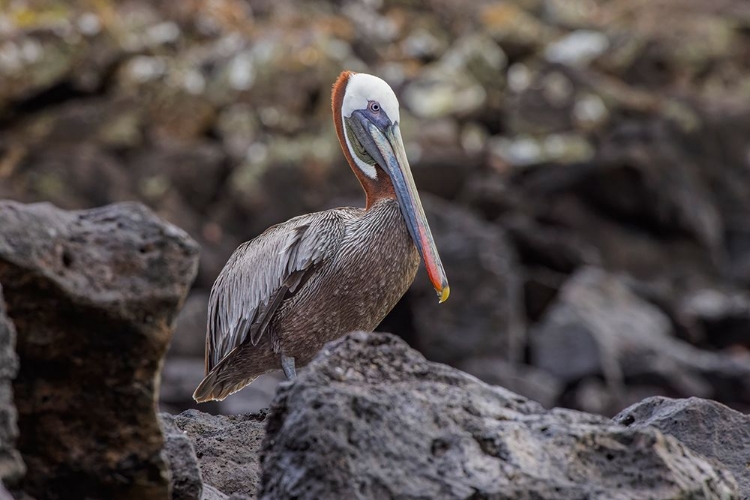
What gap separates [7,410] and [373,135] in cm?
379

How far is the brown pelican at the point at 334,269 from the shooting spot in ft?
18.8

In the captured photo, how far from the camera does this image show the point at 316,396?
313 centimetres

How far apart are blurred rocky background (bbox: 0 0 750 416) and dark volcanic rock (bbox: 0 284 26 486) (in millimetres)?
10263

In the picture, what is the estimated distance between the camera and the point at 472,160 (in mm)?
22234

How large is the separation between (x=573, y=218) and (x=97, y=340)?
64.8 ft

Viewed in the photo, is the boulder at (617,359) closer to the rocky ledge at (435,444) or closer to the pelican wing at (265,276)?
the pelican wing at (265,276)

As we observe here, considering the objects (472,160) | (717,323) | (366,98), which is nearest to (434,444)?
(366,98)

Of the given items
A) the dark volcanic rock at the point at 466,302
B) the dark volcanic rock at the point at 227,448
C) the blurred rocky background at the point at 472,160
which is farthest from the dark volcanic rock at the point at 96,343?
the dark volcanic rock at the point at 466,302

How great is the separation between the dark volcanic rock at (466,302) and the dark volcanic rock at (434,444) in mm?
12371

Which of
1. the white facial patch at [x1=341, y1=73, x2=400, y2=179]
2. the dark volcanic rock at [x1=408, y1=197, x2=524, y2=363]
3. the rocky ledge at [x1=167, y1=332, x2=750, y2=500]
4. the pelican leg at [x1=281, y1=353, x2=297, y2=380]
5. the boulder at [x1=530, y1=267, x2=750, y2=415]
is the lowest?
the boulder at [x1=530, y1=267, x2=750, y2=415]

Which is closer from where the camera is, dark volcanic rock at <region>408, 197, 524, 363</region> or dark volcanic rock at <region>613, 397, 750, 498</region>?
dark volcanic rock at <region>613, 397, 750, 498</region>

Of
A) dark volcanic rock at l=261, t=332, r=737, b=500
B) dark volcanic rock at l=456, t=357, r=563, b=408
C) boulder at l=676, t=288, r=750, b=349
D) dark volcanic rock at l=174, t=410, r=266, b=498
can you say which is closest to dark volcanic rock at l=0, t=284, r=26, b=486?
dark volcanic rock at l=261, t=332, r=737, b=500

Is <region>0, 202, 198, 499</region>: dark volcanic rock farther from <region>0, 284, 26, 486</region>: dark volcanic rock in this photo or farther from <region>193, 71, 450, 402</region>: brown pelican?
<region>193, 71, 450, 402</region>: brown pelican

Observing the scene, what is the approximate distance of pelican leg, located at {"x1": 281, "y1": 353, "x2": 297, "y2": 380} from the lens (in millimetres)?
5742
